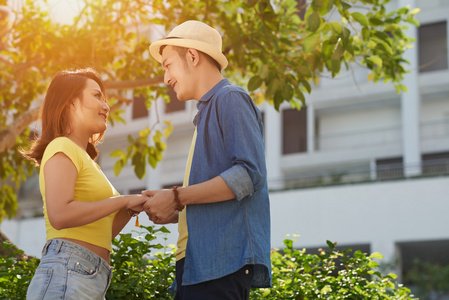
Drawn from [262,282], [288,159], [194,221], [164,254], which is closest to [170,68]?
[194,221]

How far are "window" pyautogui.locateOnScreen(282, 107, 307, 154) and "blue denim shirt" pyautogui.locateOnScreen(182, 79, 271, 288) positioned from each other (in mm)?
23860

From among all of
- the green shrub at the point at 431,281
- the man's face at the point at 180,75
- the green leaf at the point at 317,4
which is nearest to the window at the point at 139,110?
the green shrub at the point at 431,281

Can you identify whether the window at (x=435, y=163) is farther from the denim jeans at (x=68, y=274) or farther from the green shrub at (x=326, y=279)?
the denim jeans at (x=68, y=274)

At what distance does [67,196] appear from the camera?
2.64m

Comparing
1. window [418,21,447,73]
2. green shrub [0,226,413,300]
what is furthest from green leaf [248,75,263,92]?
window [418,21,447,73]

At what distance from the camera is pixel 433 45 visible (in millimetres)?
24984

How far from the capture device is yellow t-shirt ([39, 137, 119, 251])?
8.91 ft

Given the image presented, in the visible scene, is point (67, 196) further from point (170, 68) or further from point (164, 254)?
point (164, 254)

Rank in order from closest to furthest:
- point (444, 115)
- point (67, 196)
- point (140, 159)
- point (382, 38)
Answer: point (67, 196)
point (382, 38)
point (140, 159)
point (444, 115)

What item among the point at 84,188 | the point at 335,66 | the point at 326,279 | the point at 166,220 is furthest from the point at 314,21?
the point at 84,188

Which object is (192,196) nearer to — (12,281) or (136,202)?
(136,202)

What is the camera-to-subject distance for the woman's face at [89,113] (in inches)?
115

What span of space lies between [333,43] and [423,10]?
21.2 m

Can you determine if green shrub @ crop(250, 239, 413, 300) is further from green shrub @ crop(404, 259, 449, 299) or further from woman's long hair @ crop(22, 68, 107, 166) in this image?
green shrub @ crop(404, 259, 449, 299)
